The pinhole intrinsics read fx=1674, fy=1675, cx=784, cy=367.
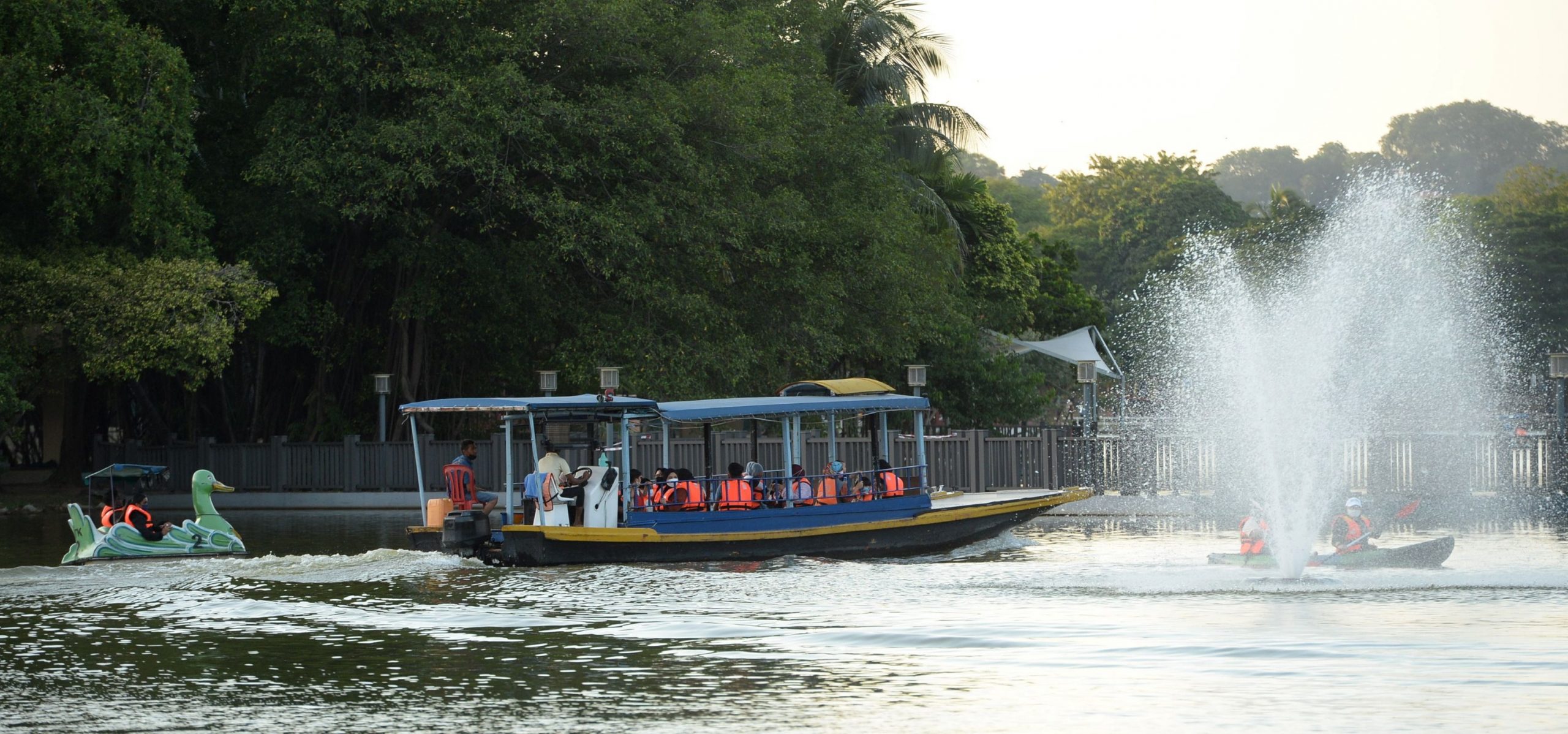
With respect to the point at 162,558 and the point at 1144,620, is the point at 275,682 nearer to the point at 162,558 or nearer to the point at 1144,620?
the point at 1144,620

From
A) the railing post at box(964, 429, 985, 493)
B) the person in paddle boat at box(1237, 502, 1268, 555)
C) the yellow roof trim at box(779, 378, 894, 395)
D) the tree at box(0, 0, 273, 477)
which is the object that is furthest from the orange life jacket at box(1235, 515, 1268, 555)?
the tree at box(0, 0, 273, 477)

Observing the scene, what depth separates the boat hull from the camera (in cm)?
2105

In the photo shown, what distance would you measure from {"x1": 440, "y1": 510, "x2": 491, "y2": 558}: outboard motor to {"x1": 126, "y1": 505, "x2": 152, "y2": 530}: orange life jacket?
13.7 feet

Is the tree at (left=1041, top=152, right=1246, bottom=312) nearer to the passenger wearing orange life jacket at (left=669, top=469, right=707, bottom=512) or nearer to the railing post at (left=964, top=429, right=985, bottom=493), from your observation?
the railing post at (left=964, top=429, right=985, bottom=493)

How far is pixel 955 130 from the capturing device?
48.3 meters

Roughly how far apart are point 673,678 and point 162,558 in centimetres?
1282

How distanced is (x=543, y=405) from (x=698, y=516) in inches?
96.6

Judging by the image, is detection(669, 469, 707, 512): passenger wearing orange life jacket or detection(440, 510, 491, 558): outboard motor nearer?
detection(440, 510, 491, 558): outboard motor

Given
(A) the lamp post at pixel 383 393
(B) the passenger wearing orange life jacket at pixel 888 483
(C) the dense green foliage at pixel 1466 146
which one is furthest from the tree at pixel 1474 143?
(B) the passenger wearing orange life jacket at pixel 888 483

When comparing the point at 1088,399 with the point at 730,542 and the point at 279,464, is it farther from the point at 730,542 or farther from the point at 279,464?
the point at 279,464

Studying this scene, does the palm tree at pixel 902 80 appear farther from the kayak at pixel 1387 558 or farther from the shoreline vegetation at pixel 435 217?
the kayak at pixel 1387 558

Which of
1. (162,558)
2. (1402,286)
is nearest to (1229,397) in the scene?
(1402,286)

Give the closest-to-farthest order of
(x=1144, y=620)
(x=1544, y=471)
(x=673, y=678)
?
(x=673, y=678), (x=1144, y=620), (x=1544, y=471)

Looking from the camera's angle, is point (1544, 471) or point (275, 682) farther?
point (1544, 471)
